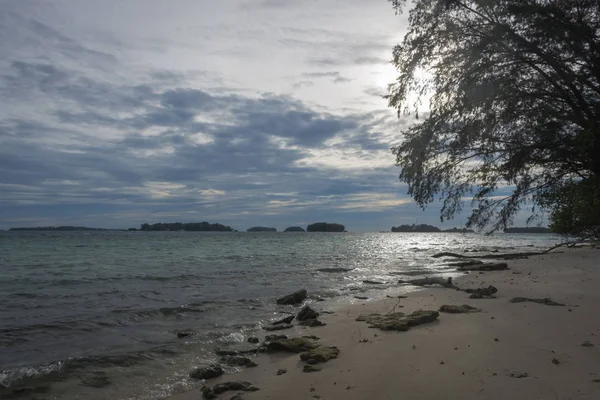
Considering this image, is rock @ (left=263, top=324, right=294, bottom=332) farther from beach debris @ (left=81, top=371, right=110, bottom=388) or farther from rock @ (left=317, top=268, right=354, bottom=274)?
rock @ (left=317, top=268, right=354, bottom=274)

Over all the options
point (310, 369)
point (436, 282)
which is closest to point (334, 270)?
point (436, 282)

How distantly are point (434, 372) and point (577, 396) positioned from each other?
1.99m

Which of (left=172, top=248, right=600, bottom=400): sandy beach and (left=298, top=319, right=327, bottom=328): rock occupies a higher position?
(left=172, top=248, right=600, bottom=400): sandy beach

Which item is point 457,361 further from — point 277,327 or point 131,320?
point 131,320

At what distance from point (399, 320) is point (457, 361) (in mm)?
3282

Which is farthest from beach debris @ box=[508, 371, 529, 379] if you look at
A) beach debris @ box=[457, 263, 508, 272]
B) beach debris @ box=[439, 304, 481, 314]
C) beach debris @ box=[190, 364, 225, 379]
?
beach debris @ box=[457, 263, 508, 272]

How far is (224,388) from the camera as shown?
685 cm

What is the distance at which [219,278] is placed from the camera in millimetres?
22938

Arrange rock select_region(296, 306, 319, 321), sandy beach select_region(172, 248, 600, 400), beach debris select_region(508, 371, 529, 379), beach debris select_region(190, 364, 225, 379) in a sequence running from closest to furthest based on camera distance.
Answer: sandy beach select_region(172, 248, 600, 400), beach debris select_region(508, 371, 529, 379), beach debris select_region(190, 364, 225, 379), rock select_region(296, 306, 319, 321)

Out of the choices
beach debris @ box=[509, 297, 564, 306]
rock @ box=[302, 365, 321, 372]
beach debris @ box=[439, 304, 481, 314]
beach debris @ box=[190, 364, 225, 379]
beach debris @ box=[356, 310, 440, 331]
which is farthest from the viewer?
beach debris @ box=[509, 297, 564, 306]

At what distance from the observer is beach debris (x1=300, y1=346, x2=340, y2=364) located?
8039 mm

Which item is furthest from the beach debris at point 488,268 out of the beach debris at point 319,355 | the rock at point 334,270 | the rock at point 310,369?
the rock at point 310,369

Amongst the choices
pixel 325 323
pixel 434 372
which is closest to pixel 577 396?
pixel 434 372

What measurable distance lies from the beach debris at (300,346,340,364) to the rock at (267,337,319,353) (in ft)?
1.58
